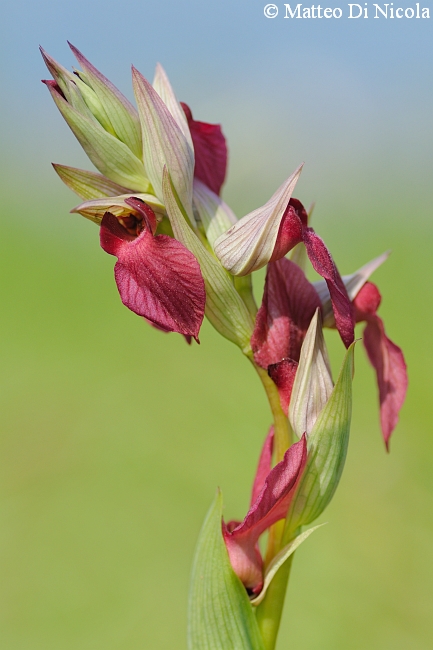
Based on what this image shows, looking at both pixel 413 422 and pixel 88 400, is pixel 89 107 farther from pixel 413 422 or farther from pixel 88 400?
pixel 88 400

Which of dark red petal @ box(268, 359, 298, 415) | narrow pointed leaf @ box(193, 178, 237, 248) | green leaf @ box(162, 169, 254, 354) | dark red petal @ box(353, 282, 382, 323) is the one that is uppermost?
narrow pointed leaf @ box(193, 178, 237, 248)

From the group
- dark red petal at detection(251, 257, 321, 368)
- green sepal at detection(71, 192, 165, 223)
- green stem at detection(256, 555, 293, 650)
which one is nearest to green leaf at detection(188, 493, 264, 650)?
green stem at detection(256, 555, 293, 650)

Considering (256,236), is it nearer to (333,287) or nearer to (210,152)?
(333,287)

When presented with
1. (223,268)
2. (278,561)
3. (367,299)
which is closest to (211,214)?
(223,268)

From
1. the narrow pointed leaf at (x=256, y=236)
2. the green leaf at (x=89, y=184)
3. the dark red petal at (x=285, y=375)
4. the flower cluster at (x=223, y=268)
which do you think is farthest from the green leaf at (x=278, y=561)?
the green leaf at (x=89, y=184)

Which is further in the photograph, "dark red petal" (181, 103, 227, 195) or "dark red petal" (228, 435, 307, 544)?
"dark red petal" (181, 103, 227, 195)

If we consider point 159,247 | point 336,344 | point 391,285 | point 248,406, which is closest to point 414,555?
point 248,406

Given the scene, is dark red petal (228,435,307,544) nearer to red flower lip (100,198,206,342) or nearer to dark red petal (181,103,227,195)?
red flower lip (100,198,206,342)
